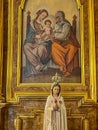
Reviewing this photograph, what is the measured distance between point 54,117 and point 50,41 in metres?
1.53

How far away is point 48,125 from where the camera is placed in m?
5.11

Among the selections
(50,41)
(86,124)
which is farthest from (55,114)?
(50,41)

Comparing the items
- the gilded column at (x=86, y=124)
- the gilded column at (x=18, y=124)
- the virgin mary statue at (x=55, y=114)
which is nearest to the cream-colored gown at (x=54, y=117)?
the virgin mary statue at (x=55, y=114)

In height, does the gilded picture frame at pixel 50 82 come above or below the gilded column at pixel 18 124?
above

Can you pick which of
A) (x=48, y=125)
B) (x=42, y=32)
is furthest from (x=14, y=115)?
(x=42, y=32)

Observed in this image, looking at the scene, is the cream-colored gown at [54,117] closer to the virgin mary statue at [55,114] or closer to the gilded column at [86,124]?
the virgin mary statue at [55,114]

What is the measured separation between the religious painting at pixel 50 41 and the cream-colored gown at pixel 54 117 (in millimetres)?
711

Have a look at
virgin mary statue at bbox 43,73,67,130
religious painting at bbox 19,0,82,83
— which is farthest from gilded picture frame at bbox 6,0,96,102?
virgin mary statue at bbox 43,73,67,130

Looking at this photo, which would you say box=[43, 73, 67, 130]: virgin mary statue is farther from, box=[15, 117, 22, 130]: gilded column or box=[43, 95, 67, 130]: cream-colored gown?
box=[15, 117, 22, 130]: gilded column

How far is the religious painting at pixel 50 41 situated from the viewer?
5.89 m

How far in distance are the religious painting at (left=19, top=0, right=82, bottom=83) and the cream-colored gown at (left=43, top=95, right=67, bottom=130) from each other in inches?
28.0

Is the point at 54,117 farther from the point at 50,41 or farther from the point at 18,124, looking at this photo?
the point at 50,41

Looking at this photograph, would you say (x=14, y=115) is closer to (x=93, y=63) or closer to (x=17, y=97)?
(x=17, y=97)

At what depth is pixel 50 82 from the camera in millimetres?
5855
